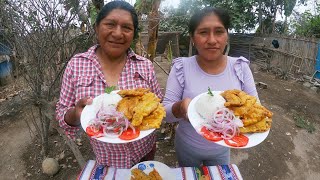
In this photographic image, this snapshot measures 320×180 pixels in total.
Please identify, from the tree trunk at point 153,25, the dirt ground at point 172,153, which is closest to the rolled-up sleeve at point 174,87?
the tree trunk at point 153,25

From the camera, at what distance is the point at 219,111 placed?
75.8 inches

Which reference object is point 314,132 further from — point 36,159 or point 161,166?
point 36,159

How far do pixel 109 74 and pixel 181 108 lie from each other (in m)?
0.71

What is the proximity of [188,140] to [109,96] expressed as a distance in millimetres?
858

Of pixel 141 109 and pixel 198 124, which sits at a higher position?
pixel 141 109

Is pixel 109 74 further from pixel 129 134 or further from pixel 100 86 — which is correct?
pixel 129 134

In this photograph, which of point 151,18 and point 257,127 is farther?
point 151,18

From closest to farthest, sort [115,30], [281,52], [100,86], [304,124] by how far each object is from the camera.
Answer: [115,30] < [100,86] < [304,124] < [281,52]

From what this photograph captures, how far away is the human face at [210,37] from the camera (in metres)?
2.04

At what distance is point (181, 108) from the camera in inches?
77.8

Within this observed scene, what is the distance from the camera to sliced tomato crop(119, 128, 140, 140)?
1.74m

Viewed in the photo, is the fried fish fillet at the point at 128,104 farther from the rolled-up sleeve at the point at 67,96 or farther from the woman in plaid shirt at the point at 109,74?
the rolled-up sleeve at the point at 67,96

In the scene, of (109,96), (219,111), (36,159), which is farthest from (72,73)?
(36,159)

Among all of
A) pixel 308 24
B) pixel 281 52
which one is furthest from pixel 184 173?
pixel 308 24
